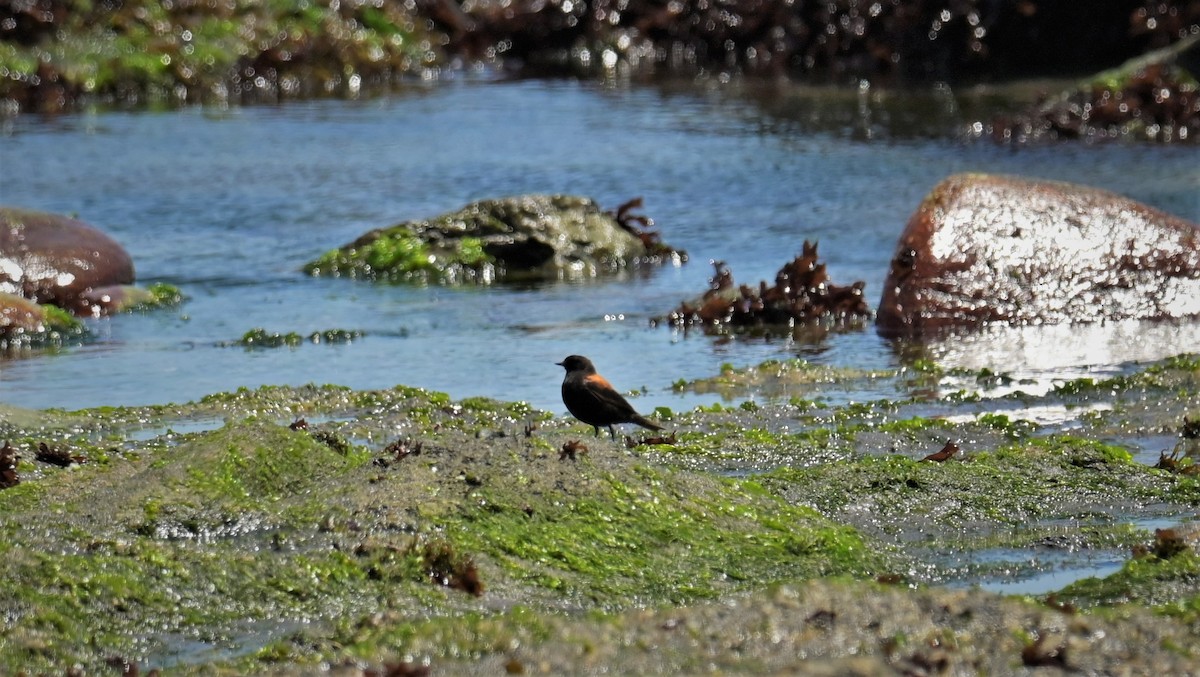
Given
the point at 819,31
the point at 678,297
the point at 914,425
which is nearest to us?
the point at 914,425

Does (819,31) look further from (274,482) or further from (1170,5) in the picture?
(274,482)

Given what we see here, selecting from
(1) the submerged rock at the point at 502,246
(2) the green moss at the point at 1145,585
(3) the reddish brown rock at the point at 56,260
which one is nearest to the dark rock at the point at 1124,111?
(1) the submerged rock at the point at 502,246

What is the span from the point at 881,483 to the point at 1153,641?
1.83m

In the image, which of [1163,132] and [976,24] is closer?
[1163,132]

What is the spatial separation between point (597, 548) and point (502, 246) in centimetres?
721

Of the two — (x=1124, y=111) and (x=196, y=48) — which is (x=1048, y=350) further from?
(x=196, y=48)

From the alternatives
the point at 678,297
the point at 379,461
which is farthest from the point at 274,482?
the point at 678,297

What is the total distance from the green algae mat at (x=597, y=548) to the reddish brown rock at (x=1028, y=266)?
2.67m

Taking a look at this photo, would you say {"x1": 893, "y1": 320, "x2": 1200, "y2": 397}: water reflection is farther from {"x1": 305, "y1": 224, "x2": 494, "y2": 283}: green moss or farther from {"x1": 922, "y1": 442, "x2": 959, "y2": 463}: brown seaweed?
{"x1": 305, "y1": 224, "x2": 494, "y2": 283}: green moss

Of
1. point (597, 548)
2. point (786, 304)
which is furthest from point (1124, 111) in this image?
point (597, 548)

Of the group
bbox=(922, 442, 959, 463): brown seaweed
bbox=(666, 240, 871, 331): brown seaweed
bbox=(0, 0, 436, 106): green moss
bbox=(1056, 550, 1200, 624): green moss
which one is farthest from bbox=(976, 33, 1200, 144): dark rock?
bbox=(1056, 550, 1200, 624): green moss

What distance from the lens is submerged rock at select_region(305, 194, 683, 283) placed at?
11852 millimetres

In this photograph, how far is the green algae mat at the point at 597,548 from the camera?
4.01m

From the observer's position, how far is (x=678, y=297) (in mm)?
10875
